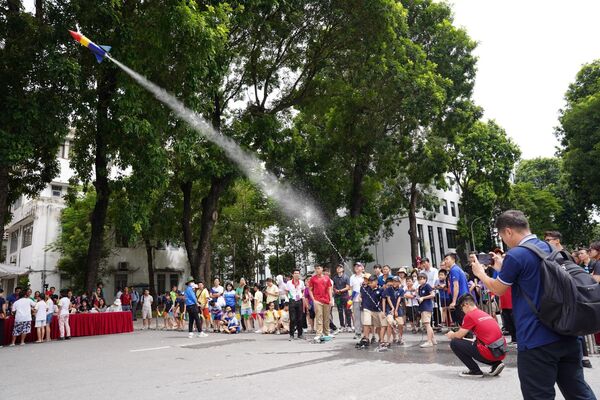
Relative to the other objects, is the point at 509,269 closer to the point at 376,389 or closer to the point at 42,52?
the point at 376,389

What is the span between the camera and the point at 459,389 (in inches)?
244

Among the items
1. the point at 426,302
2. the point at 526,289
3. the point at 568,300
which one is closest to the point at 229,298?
the point at 426,302

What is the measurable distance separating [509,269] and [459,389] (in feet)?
11.3

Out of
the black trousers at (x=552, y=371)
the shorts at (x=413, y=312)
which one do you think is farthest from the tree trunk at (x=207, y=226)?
the black trousers at (x=552, y=371)

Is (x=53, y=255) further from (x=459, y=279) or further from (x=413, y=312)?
(x=459, y=279)

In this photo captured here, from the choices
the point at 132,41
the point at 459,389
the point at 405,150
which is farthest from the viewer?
the point at 405,150

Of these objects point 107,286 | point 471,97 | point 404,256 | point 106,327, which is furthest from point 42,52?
point 404,256

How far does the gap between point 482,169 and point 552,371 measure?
38173 mm

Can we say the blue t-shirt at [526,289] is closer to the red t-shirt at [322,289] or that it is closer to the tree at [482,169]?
the red t-shirt at [322,289]

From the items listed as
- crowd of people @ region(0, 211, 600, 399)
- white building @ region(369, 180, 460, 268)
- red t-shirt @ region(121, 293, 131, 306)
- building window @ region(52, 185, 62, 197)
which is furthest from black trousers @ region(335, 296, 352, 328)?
white building @ region(369, 180, 460, 268)

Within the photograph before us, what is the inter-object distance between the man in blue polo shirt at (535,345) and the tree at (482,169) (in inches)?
1357

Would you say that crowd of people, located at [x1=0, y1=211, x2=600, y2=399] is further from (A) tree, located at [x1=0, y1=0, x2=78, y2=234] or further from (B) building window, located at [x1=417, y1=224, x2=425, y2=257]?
(B) building window, located at [x1=417, y1=224, x2=425, y2=257]

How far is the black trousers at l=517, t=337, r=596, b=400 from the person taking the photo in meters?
3.26

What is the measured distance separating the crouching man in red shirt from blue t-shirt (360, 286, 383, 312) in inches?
161
